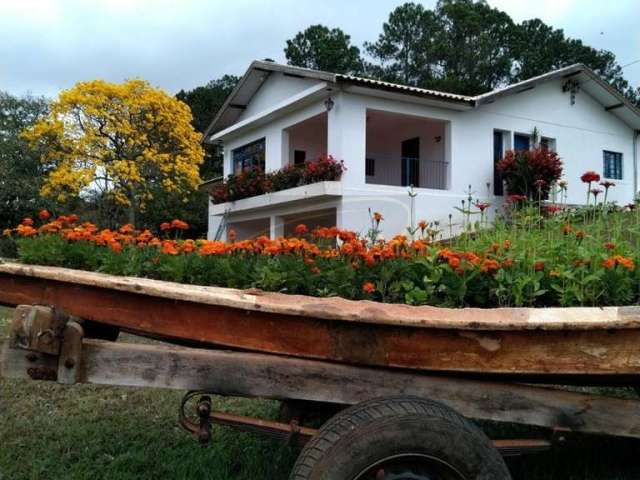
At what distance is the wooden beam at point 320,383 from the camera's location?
1895 mm

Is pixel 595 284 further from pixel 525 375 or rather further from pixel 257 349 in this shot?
pixel 257 349

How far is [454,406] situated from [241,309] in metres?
0.83

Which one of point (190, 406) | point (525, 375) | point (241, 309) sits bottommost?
point (190, 406)

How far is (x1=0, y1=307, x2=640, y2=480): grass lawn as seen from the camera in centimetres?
287

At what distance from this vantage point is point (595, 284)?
215cm

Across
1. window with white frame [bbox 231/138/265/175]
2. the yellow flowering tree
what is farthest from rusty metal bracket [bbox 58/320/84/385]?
the yellow flowering tree

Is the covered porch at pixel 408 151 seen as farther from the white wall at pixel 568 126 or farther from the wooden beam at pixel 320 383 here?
the wooden beam at pixel 320 383

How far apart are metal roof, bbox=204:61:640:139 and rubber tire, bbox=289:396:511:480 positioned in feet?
37.9

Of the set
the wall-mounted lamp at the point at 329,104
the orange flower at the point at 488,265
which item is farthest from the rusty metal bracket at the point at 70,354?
the wall-mounted lamp at the point at 329,104

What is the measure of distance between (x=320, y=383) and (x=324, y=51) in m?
42.3

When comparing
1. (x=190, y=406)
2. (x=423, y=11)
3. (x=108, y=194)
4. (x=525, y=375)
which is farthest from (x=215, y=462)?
(x=423, y=11)

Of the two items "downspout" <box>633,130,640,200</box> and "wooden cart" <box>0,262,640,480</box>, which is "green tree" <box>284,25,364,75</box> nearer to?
"downspout" <box>633,130,640,200</box>

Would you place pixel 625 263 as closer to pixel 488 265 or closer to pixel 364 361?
pixel 488 265

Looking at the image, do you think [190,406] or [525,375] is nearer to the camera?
[525,375]
